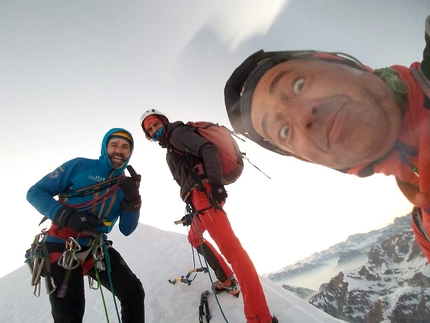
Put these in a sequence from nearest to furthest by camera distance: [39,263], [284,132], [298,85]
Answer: [298,85] → [284,132] → [39,263]

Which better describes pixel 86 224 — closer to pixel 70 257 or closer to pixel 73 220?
pixel 73 220

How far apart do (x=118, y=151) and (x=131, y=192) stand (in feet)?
2.58

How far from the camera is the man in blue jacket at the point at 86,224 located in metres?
2.73

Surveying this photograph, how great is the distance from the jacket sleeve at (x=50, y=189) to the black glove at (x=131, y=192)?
76cm

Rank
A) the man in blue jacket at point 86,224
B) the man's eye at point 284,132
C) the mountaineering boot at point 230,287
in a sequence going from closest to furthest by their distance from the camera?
the man's eye at point 284,132 < the man in blue jacket at point 86,224 < the mountaineering boot at point 230,287

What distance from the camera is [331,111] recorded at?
1171 millimetres

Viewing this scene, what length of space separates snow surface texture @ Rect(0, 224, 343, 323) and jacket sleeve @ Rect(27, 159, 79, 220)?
8.56 feet

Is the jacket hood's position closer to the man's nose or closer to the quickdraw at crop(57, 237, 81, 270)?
the quickdraw at crop(57, 237, 81, 270)

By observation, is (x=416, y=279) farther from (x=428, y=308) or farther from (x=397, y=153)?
(x=397, y=153)

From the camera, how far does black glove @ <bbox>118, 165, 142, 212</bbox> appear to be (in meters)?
3.37

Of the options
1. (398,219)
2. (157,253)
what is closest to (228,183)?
(157,253)

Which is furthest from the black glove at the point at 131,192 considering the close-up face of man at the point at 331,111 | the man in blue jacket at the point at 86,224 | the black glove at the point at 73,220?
the close-up face of man at the point at 331,111

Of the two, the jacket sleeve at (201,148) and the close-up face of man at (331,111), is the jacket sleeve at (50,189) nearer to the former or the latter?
the jacket sleeve at (201,148)

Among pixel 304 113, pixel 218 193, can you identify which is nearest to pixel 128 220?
pixel 218 193
